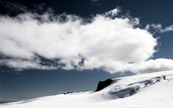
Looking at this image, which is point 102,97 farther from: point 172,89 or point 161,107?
point 161,107

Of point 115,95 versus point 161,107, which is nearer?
point 161,107

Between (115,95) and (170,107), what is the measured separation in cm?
1558

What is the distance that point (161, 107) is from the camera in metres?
8.82

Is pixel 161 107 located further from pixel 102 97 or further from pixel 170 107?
pixel 102 97

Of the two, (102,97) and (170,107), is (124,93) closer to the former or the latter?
(102,97)

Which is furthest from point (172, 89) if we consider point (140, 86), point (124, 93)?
point (124, 93)

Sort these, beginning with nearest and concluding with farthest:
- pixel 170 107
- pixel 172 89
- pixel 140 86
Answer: pixel 170 107 → pixel 172 89 → pixel 140 86

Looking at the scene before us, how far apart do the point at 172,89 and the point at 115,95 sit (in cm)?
916

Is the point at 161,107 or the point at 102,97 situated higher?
the point at 161,107

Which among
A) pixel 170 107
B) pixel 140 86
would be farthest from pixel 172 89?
pixel 170 107

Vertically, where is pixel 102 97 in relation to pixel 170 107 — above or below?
below

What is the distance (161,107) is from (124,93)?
15.1m

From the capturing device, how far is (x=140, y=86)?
76.5ft

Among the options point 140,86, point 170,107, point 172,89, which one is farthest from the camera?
point 140,86
